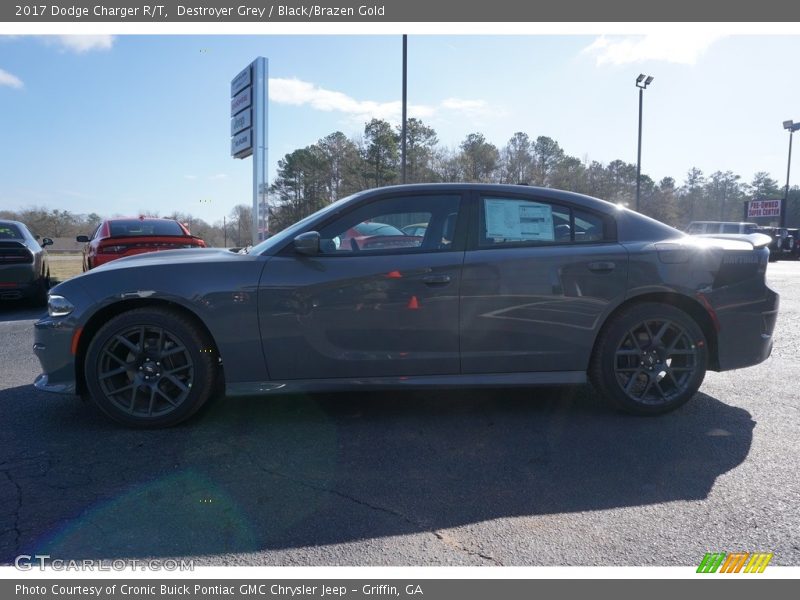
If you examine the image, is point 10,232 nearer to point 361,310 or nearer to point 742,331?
point 361,310

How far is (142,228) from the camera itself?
33.6ft

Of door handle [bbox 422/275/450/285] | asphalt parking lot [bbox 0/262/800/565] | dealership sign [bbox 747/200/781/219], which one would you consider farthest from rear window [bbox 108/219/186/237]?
dealership sign [bbox 747/200/781/219]

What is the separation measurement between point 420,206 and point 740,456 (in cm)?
243

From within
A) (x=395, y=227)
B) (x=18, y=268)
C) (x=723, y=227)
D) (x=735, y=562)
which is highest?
(x=723, y=227)

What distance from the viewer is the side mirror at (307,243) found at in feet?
11.7

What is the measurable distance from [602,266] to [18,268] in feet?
28.1

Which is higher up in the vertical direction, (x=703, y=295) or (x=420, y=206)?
(x=420, y=206)

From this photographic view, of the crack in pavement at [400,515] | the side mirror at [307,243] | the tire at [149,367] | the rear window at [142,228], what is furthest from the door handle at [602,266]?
the rear window at [142,228]

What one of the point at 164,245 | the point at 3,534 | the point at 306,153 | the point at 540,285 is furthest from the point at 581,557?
the point at 306,153

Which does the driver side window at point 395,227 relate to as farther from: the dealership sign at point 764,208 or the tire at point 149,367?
the dealership sign at point 764,208

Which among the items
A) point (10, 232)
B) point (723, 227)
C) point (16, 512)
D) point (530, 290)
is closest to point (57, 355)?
point (16, 512)
